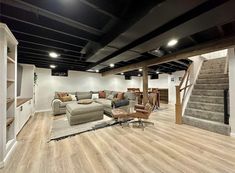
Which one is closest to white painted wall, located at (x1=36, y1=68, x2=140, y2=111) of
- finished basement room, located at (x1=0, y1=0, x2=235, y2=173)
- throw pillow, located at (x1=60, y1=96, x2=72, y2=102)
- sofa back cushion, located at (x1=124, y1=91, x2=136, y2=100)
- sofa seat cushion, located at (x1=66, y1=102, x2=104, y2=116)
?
throw pillow, located at (x1=60, y1=96, x2=72, y2=102)

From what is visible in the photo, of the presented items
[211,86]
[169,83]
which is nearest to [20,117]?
[211,86]

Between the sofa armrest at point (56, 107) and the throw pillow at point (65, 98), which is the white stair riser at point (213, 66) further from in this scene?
the sofa armrest at point (56, 107)

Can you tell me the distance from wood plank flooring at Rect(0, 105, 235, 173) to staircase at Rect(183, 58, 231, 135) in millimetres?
346

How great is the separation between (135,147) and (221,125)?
265 centimetres

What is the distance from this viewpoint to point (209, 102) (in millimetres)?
4465

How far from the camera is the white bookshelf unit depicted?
211cm

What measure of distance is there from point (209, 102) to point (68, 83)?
736 cm

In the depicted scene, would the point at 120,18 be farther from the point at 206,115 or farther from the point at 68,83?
the point at 68,83

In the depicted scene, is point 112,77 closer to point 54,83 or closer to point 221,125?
point 54,83

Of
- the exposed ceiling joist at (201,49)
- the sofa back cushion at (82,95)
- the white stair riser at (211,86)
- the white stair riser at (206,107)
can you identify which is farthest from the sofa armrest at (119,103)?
the white stair riser at (211,86)

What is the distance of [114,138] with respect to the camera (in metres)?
3.23

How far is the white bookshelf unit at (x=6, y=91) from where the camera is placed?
6.91ft

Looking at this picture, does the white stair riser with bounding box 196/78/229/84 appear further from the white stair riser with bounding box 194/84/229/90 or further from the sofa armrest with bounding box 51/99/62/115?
the sofa armrest with bounding box 51/99/62/115

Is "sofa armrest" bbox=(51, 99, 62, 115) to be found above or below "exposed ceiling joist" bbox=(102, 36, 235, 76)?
below
